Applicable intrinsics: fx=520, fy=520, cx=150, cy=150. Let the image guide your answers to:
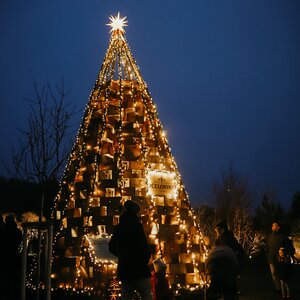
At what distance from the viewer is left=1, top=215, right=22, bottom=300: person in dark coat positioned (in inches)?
331

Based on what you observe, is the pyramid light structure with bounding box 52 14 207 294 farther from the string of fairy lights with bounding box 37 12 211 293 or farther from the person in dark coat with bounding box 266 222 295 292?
the person in dark coat with bounding box 266 222 295 292

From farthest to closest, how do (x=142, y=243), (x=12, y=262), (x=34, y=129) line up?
(x=34, y=129) < (x=12, y=262) < (x=142, y=243)

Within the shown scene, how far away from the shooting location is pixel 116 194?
10.5m

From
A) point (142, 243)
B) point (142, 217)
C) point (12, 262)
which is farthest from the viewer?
point (142, 217)

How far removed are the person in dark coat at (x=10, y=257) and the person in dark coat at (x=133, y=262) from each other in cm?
319

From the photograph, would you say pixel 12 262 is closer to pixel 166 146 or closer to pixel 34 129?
pixel 34 129

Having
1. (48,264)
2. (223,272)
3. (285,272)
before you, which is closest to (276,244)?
(285,272)

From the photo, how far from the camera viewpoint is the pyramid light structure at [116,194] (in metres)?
10.1

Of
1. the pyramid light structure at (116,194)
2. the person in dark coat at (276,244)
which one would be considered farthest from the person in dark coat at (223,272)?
the person in dark coat at (276,244)

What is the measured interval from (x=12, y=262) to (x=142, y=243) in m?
3.51

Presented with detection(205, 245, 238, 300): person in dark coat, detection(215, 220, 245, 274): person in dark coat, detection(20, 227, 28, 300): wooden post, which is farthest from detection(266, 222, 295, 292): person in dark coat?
detection(20, 227, 28, 300): wooden post

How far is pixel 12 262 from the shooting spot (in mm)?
8430

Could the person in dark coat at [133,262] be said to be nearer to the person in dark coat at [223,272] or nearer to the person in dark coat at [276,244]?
the person in dark coat at [223,272]

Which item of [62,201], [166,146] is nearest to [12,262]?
[62,201]
